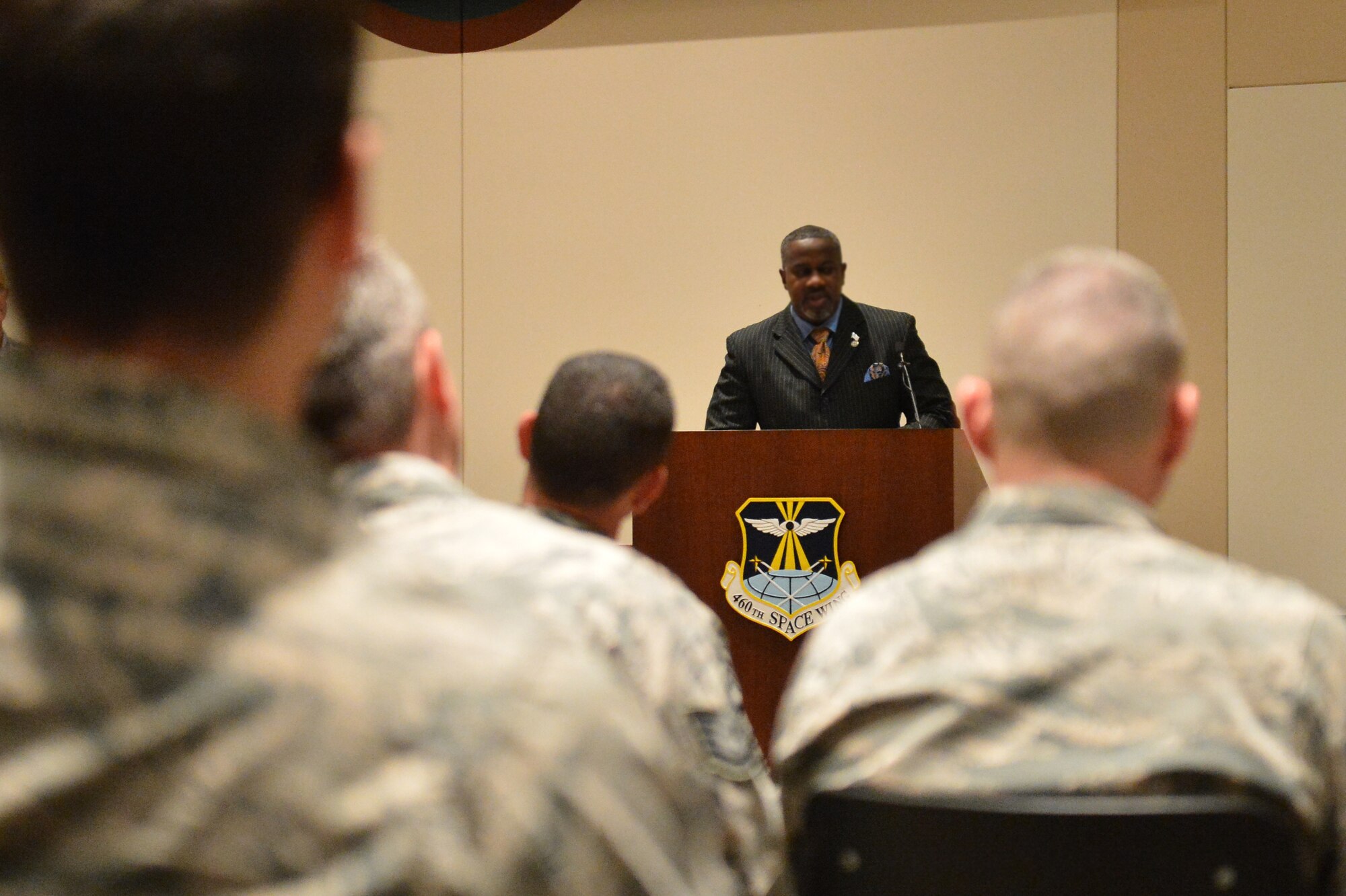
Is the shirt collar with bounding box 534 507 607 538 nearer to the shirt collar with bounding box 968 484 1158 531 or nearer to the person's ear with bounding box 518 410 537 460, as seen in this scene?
the person's ear with bounding box 518 410 537 460

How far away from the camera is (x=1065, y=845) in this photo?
0.96m

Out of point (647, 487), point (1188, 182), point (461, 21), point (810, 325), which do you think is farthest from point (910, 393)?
point (461, 21)

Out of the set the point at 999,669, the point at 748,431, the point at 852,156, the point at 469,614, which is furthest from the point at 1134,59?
the point at 469,614

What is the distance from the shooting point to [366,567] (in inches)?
17.9

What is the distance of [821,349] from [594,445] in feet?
8.14

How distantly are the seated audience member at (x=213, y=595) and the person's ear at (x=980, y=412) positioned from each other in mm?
943

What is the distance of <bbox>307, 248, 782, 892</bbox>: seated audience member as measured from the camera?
1.06 meters

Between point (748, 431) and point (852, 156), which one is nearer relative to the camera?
point (748, 431)

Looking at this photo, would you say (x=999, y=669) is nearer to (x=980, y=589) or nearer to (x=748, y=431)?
(x=980, y=589)

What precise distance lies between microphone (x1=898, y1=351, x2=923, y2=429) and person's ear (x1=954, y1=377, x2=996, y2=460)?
1565 millimetres

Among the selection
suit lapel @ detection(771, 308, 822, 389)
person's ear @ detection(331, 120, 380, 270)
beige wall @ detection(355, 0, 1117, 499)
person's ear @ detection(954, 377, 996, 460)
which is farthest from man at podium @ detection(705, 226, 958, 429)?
person's ear @ detection(331, 120, 380, 270)

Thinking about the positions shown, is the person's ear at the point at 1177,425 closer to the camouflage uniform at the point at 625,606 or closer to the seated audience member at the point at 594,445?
the camouflage uniform at the point at 625,606

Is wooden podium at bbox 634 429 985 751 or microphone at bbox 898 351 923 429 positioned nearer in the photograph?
wooden podium at bbox 634 429 985 751

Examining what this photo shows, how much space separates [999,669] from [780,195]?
4602mm
